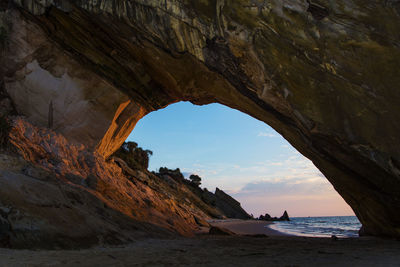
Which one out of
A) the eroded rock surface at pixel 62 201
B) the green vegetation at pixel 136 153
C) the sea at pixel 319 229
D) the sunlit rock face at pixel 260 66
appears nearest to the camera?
the eroded rock surface at pixel 62 201

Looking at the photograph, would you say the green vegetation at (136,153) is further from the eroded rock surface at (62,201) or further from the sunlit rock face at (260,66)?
the sunlit rock face at (260,66)

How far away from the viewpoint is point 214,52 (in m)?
8.45

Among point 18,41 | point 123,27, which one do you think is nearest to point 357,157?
point 123,27

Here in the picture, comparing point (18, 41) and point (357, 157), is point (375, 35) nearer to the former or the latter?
point (357, 157)

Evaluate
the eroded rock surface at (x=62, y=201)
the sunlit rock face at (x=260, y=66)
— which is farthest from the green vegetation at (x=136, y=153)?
the sunlit rock face at (x=260, y=66)

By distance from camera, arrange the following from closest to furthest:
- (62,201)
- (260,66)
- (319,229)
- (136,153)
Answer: (62,201), (260,66), (319,229), (136,153)

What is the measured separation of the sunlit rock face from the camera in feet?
23.2

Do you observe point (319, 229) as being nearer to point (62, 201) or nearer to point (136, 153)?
point (136, 153)

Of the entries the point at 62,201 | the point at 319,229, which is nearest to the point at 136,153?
the point at 319,229

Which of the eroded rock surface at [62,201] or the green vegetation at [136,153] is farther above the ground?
the green vegetation at [136,153]

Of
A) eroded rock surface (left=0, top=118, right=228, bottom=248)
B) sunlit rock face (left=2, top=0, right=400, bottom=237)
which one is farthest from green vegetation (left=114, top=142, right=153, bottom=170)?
sunlit rock face (left=2, top=0, right=400, bottom=237)

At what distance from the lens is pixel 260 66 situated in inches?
307

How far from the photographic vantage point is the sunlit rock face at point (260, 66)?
23.2ft

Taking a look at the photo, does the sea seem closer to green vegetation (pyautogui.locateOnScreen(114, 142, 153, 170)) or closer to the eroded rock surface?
the eroded rock surface
